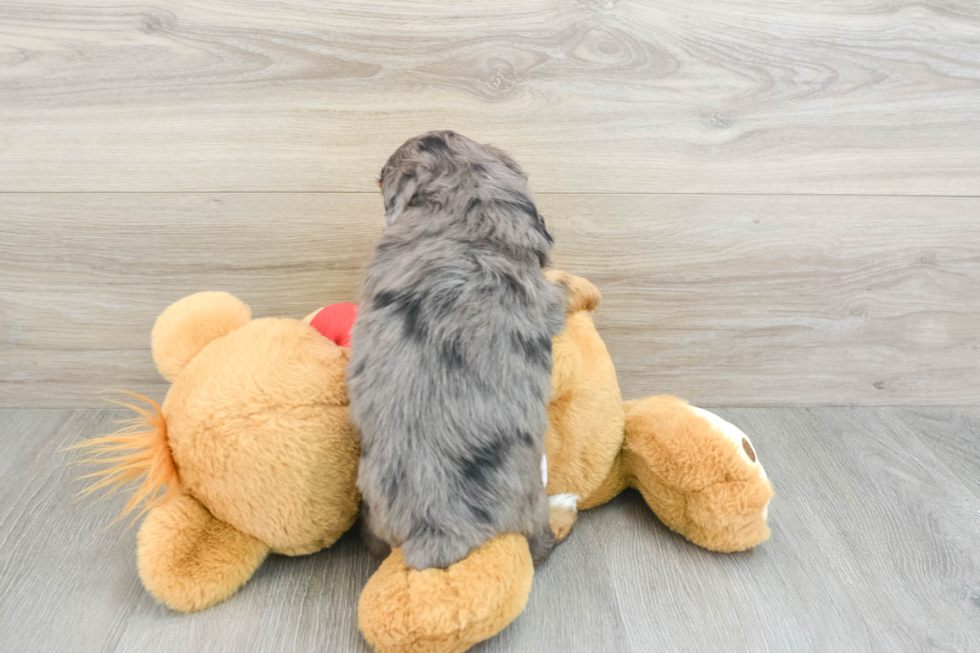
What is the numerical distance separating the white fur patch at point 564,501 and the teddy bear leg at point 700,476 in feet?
0.30

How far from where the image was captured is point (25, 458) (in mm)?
844

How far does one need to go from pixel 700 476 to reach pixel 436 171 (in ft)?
1.40

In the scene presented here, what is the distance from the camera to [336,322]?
712 millimetres

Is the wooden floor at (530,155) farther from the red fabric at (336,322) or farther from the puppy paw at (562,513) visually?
the puppy paw at (562,513)

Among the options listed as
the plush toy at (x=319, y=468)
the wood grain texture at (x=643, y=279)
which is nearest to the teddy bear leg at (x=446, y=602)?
the plush toy at (x=319, y=468)

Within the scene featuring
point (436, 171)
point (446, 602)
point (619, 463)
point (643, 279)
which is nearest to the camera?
point (446, 602)

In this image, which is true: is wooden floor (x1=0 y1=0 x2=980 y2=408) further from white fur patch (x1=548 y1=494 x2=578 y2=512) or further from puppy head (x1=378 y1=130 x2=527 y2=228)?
white fur patch (x1=548 y1=494 x2=578 y2=512)

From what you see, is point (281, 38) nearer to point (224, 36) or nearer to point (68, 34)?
point (224, 36)

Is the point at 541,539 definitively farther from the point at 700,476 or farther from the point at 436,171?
the point at 436,171

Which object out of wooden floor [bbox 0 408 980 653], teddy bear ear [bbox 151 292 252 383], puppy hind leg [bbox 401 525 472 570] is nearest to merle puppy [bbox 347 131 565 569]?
puppy hind leg [bbox 401 525 472 570]

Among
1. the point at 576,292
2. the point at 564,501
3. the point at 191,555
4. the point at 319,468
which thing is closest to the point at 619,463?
the point at 564,501

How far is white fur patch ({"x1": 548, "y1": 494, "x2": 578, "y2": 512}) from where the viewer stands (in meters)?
0.69

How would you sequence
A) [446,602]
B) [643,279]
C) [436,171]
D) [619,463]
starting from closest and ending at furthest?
[446,602] < [436,171] < [619,463] < [643,279]

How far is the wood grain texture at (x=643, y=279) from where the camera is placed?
0.86m
